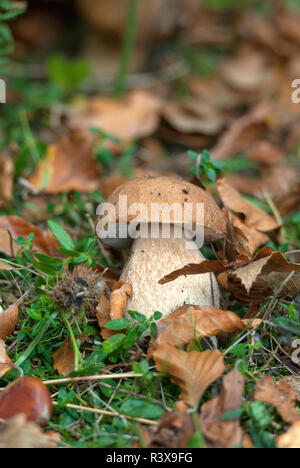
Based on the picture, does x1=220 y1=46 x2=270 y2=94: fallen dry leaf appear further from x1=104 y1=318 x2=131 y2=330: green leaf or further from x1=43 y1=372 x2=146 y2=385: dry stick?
x1=43 y1=372 x2=146 y2=385: dry stick

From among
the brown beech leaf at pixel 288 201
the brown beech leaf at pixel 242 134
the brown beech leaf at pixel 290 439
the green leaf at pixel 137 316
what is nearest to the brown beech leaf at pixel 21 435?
the green leaf at pixel 137 316

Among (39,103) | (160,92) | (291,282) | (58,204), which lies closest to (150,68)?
(160,92)

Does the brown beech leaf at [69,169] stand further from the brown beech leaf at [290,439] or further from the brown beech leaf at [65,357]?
the brown beech leaf at [290,439]

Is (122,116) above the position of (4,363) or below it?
above

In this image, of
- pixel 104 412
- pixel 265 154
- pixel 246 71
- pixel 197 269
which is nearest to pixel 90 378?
pixel 104 412

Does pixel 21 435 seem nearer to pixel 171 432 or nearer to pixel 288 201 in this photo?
pixel 171 432

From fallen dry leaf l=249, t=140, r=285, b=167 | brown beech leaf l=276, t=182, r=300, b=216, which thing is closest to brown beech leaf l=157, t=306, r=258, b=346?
brown beech leaf l=276, t=182, r=300, b=216

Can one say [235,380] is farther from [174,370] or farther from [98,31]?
[98,31]
